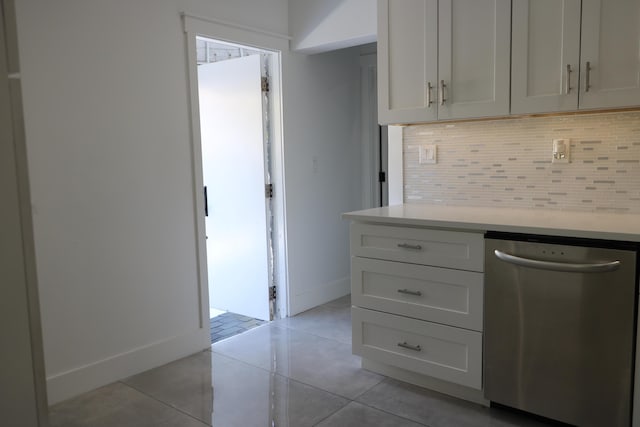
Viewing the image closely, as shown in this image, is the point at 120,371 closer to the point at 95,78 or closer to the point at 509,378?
the point at 95,78

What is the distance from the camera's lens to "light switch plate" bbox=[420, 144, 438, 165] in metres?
3.03

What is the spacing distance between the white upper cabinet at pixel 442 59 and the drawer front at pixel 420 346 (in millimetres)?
1060

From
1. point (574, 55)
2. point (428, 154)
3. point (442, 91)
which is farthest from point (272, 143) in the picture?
point (574, 55)

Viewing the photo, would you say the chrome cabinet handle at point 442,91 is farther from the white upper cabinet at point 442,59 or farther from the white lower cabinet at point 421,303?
the white lower cabinet at point 421,303

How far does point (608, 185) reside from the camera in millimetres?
2484

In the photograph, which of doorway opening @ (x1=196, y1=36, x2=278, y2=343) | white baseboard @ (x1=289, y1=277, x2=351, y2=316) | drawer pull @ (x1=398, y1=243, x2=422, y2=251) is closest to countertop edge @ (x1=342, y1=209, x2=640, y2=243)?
drawer pull @ (x1=398, y1=243, x2=422, y2=251)

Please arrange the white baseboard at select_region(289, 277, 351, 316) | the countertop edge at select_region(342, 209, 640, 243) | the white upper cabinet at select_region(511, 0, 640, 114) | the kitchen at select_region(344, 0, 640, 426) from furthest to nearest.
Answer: the white baseboard at select_region(289, 277, 351, 316)
the white upper cabinet at select_region(511, 0, 640, 114)
the kitchen at select_region(344, 0, 640, 426)
the countertop edge at select_region(342, 209, 640, 243)

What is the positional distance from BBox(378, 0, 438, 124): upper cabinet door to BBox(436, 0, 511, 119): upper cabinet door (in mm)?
56

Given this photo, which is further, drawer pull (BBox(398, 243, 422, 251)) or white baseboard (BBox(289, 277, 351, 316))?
white baseboard (BBox(289, 277, 351, 316))

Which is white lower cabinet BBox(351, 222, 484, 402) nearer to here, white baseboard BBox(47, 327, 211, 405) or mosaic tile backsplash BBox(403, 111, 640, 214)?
mosaic tile backsplash BBox(403, 111, 640, 214)

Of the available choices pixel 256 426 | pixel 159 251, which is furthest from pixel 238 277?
pixel 256 426

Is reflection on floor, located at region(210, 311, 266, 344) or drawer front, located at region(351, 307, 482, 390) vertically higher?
drawer front, located at region(351, 307, 482, 390)

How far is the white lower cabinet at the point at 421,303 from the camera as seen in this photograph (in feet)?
7.73

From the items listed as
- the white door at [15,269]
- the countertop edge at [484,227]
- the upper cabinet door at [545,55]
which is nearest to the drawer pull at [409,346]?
the countertop edge at [484,227]
